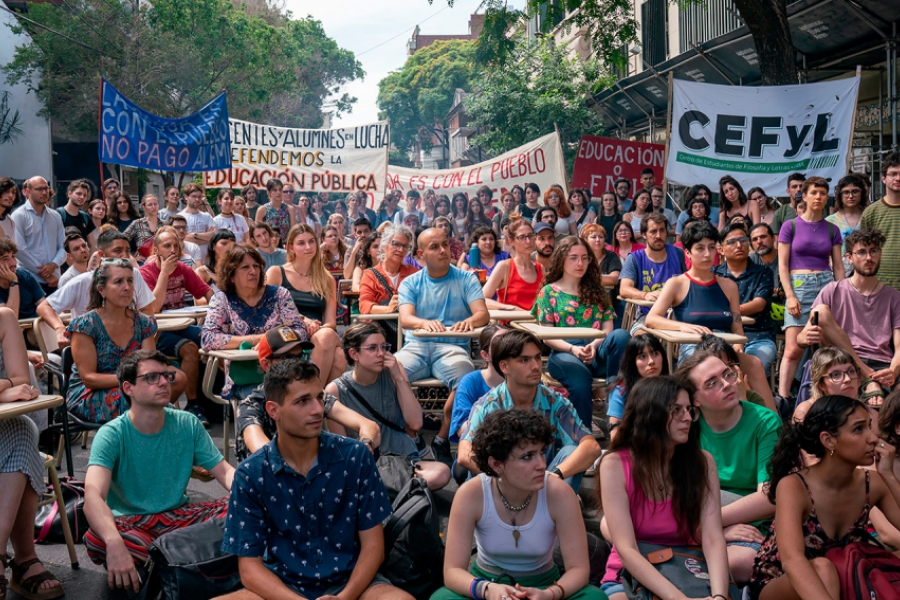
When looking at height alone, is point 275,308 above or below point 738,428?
above

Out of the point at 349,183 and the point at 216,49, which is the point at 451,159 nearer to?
the point at 216,49

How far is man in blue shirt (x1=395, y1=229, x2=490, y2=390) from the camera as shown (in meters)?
6.68

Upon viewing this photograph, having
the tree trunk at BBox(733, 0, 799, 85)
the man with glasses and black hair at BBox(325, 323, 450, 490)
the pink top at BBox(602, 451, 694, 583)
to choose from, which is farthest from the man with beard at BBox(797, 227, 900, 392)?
the tree trunk at BBox(733, 0, 799, 85)

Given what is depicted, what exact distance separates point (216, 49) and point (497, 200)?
861 inches

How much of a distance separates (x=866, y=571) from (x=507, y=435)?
1.46 meters

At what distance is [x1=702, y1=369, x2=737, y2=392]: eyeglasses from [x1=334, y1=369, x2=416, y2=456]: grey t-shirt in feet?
6.45

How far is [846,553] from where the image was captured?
3.56m

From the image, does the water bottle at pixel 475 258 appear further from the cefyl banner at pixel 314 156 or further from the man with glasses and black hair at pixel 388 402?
the cefyl banner at pixel 314 156

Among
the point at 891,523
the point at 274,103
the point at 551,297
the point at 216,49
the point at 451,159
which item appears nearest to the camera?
the point at 891,523

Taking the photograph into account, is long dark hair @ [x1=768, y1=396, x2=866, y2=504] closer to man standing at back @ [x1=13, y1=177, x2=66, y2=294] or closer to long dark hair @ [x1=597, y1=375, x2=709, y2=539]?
long dark hair @ [x1=597, y1=375, x2=709, y2=539]

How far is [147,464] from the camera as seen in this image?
4.45 m

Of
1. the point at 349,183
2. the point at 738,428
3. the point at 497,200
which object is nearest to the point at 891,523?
→ the point at 738,428

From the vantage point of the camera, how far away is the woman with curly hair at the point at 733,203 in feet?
33.8

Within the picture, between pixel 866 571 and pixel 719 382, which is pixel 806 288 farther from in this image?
pixel 866 571
